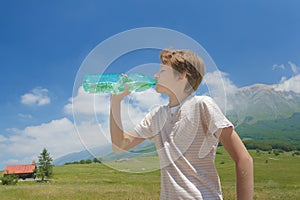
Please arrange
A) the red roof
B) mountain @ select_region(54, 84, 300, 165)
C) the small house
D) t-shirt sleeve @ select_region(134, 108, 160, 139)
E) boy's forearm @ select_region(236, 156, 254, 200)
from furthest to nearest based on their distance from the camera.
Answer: mountain @ select_region(54, 84, 300, 165), the red roof, the small house, t-shirt sleeve @ select_region(134, 108, 160, 139), boy's forearm @ select_region(236, 156, 254, 200)

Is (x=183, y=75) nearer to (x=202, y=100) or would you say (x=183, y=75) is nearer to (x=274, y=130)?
(x=202, y=100)

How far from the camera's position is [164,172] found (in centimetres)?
197

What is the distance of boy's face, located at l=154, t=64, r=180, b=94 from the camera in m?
2.06

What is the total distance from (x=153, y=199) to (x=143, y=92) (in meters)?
11.0

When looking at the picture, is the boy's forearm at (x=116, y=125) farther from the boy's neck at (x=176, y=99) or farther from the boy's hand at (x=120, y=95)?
the boy's neck at (x=176, y=99)

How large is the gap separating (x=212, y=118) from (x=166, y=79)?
397 millimetres

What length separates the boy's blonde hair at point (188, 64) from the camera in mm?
2055

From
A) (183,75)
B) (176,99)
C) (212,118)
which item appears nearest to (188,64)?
(183,75)

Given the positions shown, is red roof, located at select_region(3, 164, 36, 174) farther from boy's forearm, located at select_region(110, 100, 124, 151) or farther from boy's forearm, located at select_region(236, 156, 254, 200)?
boy's forearm, located at select_region(236, 156, 254, 200)

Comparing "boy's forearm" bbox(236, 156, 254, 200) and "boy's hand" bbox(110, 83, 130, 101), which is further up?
"boy's hand" bbox(110, 83, 130, 101)

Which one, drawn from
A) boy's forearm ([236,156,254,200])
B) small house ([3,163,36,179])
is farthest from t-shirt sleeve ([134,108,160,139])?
small house ([3,163,36,179])

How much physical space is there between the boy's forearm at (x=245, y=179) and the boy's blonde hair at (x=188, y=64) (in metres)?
0.50

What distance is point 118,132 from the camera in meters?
2.17

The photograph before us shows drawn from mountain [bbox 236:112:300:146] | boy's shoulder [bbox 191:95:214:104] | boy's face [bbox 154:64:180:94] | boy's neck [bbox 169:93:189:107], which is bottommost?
boy's shoulder [bbox 191:95:214:104]
